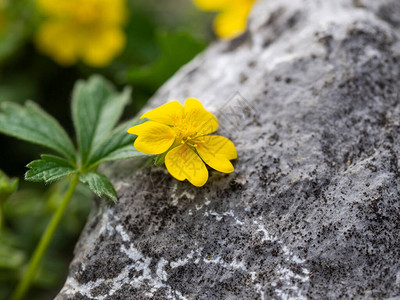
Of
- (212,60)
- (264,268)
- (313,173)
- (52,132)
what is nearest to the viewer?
(264,268)

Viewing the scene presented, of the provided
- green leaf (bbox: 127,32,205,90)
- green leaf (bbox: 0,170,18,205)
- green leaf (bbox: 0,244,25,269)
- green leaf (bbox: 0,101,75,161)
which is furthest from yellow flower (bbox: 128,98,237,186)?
green leaf (bbox: 127,32,205,90)

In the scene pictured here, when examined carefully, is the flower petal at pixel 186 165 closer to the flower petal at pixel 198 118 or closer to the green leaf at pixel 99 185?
the flower petal at pixel 198 118

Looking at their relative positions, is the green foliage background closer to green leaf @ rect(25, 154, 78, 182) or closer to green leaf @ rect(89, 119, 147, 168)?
green leaf @ rect(25, 154, 78, 182)

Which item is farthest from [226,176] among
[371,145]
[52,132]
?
[52,132]

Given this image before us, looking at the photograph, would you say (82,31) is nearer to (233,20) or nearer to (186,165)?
(233,20)

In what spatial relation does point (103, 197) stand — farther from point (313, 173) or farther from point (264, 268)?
point (313, 173)

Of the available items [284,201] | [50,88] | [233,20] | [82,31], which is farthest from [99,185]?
[82,31]

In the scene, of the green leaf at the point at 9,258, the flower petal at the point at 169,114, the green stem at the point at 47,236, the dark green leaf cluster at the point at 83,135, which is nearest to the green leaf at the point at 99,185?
the dark green leaf cluster at the point at 83,135
